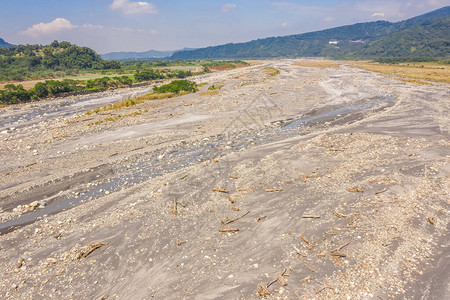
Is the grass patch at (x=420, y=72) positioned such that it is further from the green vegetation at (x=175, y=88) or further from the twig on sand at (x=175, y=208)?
the twig on sand at (x=175, y=208)

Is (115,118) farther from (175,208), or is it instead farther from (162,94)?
(175,208)

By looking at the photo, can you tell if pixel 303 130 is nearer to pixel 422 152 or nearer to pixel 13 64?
pixel 422 152

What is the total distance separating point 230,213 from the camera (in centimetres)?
1284

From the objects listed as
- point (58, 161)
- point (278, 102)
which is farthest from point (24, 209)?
point (278, 102)

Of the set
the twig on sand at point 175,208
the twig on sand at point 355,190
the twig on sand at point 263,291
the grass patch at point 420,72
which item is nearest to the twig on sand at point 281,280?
the twig on sand at point 263,291

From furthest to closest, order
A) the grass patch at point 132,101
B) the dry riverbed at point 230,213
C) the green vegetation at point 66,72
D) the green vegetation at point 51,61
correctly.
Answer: the green vegetation at point 51,61, the green vegetation at point 66,72, the grass patch at point 132,101, the dry riverbed at point 230,213

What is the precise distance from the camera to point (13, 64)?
390 ft

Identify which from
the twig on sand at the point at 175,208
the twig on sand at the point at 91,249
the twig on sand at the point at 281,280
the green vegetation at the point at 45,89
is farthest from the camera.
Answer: the green vegetation at the point at 45,89

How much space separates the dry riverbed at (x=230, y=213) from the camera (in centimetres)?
892

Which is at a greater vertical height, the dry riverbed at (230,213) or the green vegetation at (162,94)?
the green vegetation at (162,94)

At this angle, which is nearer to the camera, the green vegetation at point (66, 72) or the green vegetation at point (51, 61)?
the green vegetation at point (66, 72)

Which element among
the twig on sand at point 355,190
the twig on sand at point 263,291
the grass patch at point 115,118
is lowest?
the twig on sand at point 263,291

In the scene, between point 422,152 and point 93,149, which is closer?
point 422,152

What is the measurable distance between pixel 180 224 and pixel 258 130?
55.2 feet
